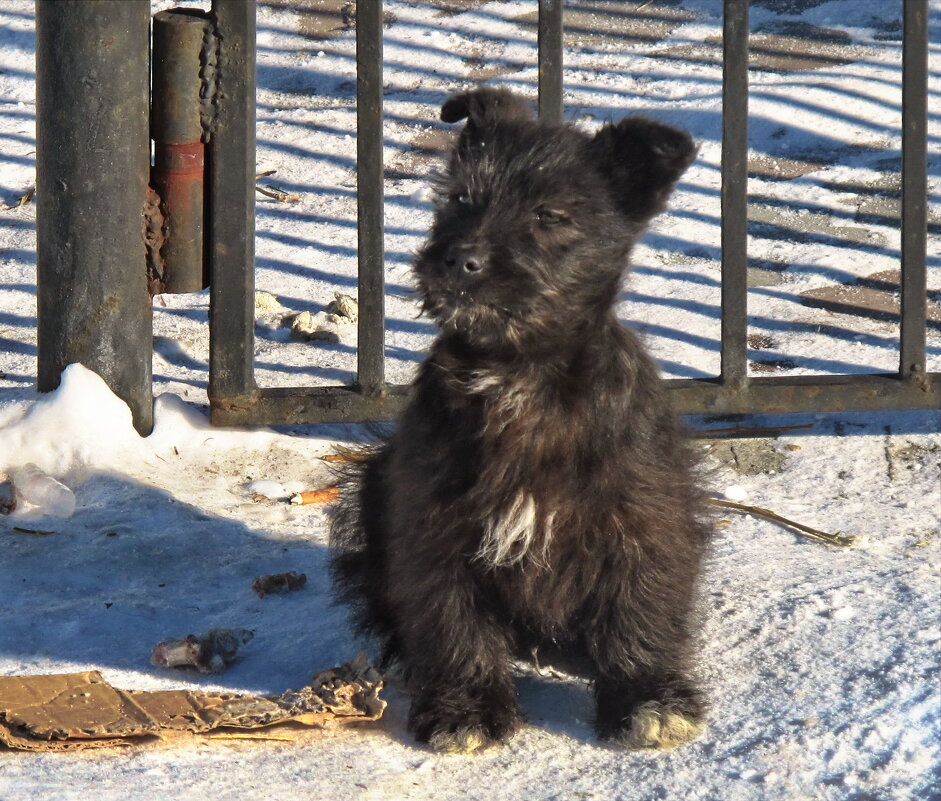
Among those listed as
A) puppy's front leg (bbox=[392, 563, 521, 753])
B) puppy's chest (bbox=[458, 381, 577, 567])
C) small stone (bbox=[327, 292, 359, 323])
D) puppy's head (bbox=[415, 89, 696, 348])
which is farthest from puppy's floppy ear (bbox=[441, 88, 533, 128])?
small stone (bbox=[327, 292, 359, 323])

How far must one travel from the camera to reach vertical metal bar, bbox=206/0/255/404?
4.82m

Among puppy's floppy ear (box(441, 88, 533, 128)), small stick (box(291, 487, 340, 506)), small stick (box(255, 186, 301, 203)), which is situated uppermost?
puppy's floppy ear (box(441, 88, 533, 128))

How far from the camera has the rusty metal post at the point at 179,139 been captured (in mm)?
4828

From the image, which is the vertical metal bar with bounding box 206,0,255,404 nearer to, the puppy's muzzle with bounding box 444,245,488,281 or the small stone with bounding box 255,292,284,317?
the small stone with bounding box 255,292,284,317

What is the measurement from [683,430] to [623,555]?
556 millimetres

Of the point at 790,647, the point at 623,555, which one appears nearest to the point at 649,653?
the point at 623,555

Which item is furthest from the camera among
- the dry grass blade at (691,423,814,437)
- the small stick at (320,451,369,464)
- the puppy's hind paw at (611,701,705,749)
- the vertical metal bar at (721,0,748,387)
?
the dry grass blade at (691,423,814,437)

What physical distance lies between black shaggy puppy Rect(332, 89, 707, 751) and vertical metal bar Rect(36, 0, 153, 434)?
1707mm

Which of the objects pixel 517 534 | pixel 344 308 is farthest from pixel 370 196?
pixel 517 534

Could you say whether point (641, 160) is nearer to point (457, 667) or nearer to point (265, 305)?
point (457, 667)

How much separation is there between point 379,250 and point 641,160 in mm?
1622

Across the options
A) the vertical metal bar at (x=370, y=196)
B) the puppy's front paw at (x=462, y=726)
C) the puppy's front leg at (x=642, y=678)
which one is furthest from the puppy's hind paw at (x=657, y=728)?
the vertical metal bar at (x=370, y=196)

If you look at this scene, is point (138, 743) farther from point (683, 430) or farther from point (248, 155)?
point (248, 155)

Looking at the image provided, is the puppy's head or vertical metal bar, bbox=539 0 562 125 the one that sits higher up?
vertical metal bar, bbox=539 0 562 125
